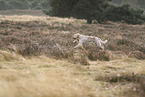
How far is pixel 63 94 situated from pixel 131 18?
3050 centimetres

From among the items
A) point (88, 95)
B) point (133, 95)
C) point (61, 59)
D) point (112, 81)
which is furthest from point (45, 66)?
point (133, 95)

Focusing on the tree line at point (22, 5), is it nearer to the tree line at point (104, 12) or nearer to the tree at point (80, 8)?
the tree at point (80, 8)

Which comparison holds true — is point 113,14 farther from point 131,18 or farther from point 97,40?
point 97,40

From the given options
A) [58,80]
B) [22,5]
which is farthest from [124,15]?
[22,5]

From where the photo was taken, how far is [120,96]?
2.77m

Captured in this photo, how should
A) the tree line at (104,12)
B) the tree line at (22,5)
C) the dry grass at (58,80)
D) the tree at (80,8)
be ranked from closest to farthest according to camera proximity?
the dry grass at (58,80) < the tree line at (104,12) < the tree at (80,8) < the tree line at (22,5)

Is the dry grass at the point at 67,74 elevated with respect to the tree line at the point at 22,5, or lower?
lower

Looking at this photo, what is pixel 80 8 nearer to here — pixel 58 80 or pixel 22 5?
pixel 58 80

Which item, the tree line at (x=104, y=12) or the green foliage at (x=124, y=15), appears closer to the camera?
the green foliage at (x=124, y=15)

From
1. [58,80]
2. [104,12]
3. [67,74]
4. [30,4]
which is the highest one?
[30,4]

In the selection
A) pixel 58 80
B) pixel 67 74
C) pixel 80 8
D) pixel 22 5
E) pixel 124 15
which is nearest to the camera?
pixel 58 80

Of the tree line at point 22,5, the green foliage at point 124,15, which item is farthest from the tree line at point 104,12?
the tree line at point 22,5

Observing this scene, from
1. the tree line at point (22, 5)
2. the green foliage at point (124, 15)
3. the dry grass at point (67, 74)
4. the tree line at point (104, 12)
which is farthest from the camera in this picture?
the tree line at point (22, 5)

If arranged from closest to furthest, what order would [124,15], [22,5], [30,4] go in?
[124,15] → [22,5] → [30,4]
